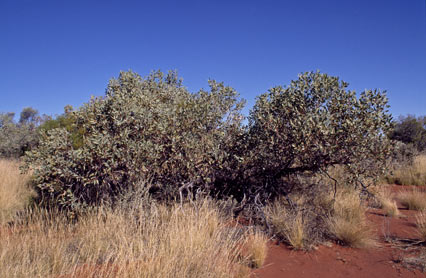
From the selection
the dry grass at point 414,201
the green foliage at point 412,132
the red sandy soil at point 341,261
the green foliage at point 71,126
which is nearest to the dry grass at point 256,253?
the red sandy soil at point 341,261

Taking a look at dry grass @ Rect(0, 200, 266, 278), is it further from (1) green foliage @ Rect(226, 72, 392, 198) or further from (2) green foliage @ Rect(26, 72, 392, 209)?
(1) green foliage @ Rect(226, 72, 392, 198)

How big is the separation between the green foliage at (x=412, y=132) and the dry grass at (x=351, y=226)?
15620mm

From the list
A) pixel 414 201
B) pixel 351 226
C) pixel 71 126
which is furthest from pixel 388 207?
pixel 71 126

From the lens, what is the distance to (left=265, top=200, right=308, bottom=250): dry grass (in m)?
4.42

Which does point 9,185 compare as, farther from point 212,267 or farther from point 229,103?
point 212,267

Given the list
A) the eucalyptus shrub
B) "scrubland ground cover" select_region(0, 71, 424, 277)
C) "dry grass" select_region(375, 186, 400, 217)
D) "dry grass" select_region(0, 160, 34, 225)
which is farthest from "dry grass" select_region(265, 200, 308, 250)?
"dry grass" select_region(0, 160, 34, 225)

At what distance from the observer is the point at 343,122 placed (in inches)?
184

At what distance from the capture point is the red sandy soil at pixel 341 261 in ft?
12.1

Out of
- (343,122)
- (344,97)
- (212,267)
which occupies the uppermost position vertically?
(344,97)

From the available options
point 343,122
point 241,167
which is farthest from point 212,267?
point 343,122

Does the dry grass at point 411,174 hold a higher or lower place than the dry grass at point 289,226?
higher

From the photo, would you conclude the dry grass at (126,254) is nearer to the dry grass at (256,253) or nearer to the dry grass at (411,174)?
the dry grass at (256,253)

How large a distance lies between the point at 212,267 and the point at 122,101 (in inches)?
135

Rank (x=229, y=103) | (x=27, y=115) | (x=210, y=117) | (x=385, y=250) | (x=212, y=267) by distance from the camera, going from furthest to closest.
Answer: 1. (x=27, y=115)
2. (x=229, y=103)
3. (x=210, y=117)
4. (x=385, y=250)
5. (x=212, y=267)
